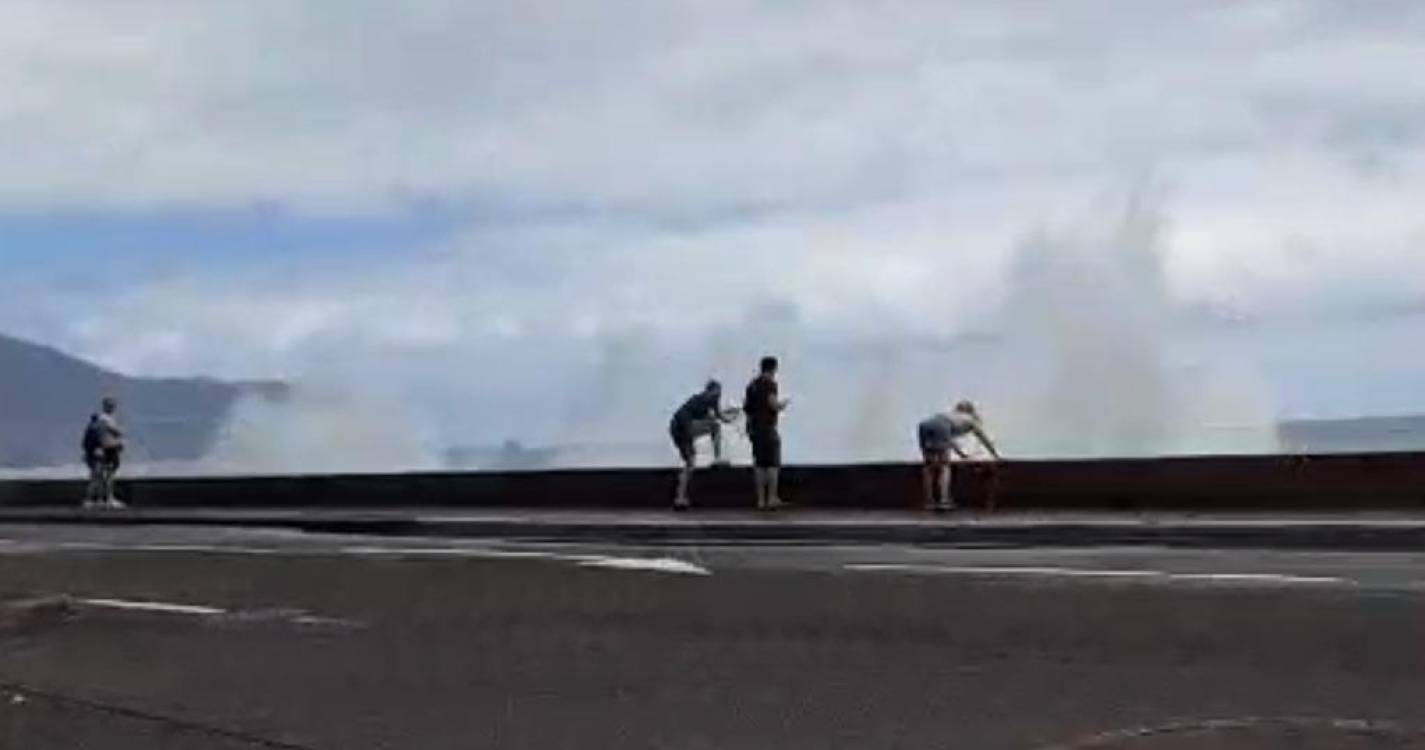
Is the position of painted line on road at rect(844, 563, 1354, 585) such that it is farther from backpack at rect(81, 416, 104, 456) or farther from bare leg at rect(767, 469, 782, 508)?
backpack at rect(81, 416, 104, 456)

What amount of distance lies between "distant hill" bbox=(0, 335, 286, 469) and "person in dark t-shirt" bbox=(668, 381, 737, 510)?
116ft

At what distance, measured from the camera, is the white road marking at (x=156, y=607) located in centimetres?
1780

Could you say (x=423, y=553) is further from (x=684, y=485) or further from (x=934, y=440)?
(x=684, y=485)

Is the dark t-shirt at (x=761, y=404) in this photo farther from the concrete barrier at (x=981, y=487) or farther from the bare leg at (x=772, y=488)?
the concrete barrier at (x=981, y=487)

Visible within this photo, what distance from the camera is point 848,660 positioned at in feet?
43.9

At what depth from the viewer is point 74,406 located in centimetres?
14112

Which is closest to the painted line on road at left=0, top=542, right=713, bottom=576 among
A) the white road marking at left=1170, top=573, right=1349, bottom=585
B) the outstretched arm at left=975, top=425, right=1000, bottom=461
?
the white road marking at left=1170, top=573, right=1349, bottom=585

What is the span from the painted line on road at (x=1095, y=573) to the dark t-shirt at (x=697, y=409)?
1120 centimetres

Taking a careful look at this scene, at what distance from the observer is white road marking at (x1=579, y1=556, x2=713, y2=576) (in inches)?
777

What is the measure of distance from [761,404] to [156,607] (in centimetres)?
1246

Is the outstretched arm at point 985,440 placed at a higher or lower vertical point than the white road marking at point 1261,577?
higher

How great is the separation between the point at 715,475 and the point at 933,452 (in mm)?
4182

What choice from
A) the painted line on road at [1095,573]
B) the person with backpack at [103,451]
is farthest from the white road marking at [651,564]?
the person with backpack at [103,451]

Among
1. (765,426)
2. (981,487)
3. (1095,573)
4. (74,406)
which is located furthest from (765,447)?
A: (74,406)
